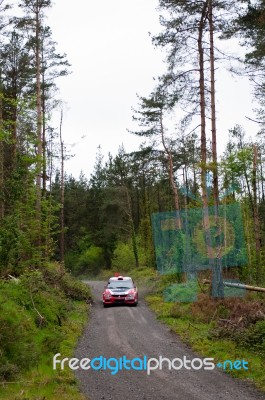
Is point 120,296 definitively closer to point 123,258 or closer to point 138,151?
point 138,151

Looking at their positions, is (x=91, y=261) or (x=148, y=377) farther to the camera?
(x=91, y=261)

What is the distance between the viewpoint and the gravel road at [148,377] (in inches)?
313

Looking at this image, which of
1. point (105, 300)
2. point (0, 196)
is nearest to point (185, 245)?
point (105, 300)

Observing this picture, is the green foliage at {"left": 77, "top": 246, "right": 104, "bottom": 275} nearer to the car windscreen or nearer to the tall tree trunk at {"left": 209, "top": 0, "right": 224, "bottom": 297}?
the car windscreen

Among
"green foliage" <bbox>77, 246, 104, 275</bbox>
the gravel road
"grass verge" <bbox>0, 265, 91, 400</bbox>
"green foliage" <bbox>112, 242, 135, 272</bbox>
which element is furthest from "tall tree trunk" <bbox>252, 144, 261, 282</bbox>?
"green foliage" <bbox>77, 246, 104, 275</bbox>

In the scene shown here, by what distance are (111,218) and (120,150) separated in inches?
365

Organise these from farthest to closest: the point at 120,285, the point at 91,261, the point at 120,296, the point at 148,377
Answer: the point at 91,261, the point at 120,285, the point at 120,296, the point at 148,377

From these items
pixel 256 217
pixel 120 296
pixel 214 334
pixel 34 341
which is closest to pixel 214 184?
pixel 214 334

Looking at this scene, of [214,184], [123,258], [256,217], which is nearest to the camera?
[214,184]

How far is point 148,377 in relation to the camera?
29.9ft

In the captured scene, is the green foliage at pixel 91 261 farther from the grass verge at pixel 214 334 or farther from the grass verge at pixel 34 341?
the grass verge at pixel 34 341

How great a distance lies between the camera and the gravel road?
7.96 meters

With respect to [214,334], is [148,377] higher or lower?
lower

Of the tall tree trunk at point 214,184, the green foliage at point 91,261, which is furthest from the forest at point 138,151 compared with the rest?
the green foliage at point 91,261
